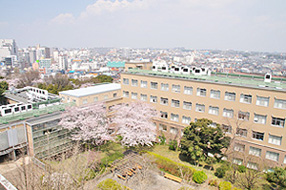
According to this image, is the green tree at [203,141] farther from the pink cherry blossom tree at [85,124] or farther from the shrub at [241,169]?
the pink cherry blossom tree at [85,124]

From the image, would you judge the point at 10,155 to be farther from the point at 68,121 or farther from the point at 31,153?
the point at 68,121

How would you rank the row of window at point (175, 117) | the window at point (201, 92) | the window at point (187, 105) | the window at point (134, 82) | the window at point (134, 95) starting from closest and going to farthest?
the window at point (201, 92)
the window at point (187, 105)
the row of window at point (175, 117)
the window at point (134, 82)
the window at point (134, 95)

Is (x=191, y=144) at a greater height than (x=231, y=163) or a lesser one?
greater

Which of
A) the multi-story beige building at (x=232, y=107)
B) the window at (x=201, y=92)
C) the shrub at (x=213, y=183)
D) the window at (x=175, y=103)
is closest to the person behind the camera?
the shrub at (x=213, y=183)

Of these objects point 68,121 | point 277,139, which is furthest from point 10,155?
point 277,139

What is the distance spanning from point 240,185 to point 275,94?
30.7 feet

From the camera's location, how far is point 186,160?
23.5m

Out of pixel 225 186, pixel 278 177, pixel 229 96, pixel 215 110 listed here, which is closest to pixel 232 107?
pixel 229 96

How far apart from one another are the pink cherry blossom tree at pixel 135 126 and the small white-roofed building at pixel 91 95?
4794 mm

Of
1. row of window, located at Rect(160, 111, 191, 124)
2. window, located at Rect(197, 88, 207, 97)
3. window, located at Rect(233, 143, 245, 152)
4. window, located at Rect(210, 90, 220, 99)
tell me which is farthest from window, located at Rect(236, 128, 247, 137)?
row of window, located at Rect(160, 111, 191, 124)

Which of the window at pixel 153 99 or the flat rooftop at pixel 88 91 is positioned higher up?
the flat rooftop at pixel 88 91

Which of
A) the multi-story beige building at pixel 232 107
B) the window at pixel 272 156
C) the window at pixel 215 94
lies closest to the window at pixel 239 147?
the multi-story beige building at pixel 232 107

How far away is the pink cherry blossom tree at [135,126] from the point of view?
23.8 meters

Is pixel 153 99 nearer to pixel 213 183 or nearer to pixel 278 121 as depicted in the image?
pixel 213 183
